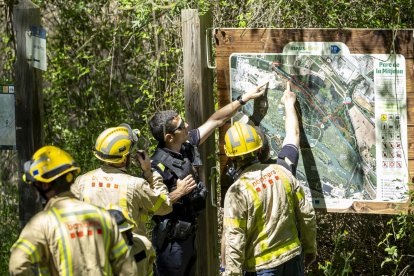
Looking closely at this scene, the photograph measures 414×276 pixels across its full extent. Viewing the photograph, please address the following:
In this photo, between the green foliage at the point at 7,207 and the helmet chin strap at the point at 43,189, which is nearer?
the helmet chin strap at the point at 43,189

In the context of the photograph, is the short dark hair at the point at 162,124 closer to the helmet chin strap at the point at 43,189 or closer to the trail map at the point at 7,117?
the trail map at the point at 7,117

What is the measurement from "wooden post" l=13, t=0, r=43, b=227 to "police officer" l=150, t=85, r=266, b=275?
3.00ft

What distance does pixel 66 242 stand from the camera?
4.44 metres

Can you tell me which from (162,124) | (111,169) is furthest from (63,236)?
(162,124)

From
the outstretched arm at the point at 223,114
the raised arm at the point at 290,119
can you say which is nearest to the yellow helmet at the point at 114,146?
the outstretched arm at the point at 223,114

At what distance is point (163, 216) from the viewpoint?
631 centimetres

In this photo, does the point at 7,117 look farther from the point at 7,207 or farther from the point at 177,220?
the point at 7,207

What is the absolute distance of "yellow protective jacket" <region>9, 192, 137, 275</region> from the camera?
4387 millimetres

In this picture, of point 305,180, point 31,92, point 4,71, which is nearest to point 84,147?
point 4,71

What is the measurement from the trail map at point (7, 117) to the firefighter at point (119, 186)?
3.72ft

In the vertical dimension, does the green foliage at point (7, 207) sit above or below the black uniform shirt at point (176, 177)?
below

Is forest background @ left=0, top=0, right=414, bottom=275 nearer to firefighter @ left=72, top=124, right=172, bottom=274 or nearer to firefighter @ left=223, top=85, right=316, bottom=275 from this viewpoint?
firefighter @ left=223, top=85, right=316, bottom=275

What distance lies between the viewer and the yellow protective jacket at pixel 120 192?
216 inches

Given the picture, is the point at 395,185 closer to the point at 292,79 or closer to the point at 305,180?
the point at 305,180
